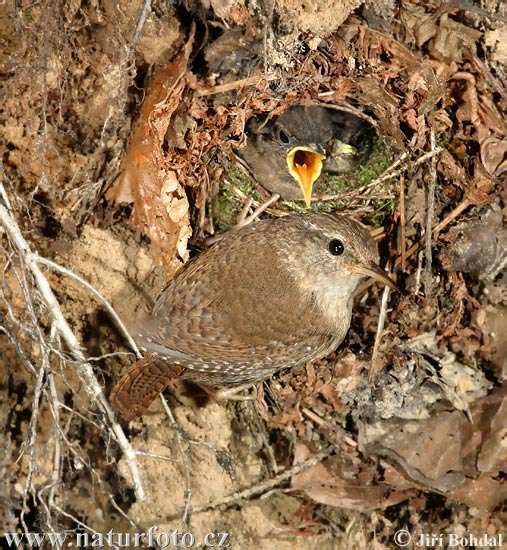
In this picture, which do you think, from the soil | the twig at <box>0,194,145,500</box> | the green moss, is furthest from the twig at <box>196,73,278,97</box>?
the twig at <box>0,194,145,500</box>

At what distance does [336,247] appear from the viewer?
12.2ft

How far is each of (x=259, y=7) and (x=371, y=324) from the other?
75.7 inches

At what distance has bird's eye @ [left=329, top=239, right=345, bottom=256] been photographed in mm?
3707

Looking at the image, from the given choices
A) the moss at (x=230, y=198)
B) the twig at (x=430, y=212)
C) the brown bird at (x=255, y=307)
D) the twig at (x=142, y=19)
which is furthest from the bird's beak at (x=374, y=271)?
the twig at (x=142, y=19)

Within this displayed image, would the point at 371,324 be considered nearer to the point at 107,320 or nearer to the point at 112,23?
the point at 107,320

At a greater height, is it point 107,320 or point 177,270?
point 177,270

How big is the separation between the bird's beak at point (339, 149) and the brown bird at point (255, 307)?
2.12 feet

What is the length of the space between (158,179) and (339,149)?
1.19 meters

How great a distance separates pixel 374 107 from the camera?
3.85 meters

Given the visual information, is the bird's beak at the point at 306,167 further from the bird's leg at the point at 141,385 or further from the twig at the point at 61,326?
the twig at the point at 61,326

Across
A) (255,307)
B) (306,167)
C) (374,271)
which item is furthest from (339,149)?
(255,307)

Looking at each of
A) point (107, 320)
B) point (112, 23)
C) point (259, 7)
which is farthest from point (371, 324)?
point (112, 23)

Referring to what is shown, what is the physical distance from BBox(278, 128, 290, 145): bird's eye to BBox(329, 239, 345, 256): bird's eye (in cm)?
89

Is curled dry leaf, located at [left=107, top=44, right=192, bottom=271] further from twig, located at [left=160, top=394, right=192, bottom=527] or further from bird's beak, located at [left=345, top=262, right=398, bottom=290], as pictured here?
bird's beak, located at [left=345, top=262, right=398, bottom=290]
